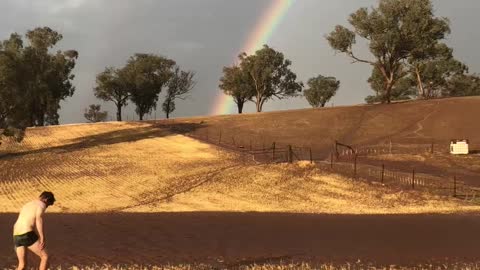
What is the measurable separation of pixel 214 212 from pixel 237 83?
93.3 meters

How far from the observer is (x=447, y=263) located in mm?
17188

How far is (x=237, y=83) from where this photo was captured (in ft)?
406

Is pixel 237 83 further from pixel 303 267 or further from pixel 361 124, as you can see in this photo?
pixel 303 267

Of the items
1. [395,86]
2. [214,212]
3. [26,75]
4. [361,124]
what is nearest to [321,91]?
[395,86]

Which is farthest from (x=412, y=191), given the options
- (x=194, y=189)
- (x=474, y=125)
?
(x=474, y=125)

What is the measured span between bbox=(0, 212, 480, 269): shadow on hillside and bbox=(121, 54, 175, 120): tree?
9278 cm

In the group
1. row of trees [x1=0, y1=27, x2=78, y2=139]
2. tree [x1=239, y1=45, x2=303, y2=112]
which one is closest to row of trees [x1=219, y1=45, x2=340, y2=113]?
tree [x1=239, y1=45, x2=303, y2=112]

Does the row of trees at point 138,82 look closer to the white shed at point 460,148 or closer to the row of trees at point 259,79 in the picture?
the row of trees at point 259,79

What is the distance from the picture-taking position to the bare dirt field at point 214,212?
19.4 metres

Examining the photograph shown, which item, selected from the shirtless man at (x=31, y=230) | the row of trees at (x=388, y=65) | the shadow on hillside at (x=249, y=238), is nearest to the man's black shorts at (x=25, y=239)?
the shirtless man at (x=31, y=230)

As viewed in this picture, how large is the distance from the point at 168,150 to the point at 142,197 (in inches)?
838

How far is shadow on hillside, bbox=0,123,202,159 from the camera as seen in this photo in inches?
2350

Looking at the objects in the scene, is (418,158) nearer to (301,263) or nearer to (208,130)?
(208,130)

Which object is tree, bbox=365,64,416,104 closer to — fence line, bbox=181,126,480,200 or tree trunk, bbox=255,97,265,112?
tree trunk, bbox=255,97,265,112
